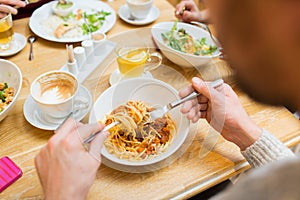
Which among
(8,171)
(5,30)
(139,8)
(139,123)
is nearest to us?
(8,171)

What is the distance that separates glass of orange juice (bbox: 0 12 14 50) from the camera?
1388 millimetres

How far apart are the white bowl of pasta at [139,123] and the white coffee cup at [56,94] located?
81 millimetres

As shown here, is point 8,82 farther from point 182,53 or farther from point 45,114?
point 182,53

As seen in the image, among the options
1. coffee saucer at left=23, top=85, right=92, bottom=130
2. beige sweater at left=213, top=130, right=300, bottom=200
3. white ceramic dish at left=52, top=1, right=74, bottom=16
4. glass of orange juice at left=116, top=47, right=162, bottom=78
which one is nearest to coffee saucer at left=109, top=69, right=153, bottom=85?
glass of orange juice at left=116, top=47, right=162, bottom=78

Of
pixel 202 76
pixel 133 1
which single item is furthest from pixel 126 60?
pixel 133 1

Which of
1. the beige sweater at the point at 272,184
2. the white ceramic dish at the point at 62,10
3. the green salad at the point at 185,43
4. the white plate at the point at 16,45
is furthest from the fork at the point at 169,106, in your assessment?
the white ceramic dish at the point at 62,10

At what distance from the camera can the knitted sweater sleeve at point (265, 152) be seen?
1.02m

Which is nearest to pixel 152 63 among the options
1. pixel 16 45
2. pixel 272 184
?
pixel 16 45

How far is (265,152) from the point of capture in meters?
1.03

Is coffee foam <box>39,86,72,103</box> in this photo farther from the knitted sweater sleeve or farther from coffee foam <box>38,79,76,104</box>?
the knitted sweater sleeve

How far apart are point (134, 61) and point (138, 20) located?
478mm

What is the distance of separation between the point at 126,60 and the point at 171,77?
0.59 feet

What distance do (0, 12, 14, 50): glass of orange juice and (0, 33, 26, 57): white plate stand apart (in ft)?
0.07

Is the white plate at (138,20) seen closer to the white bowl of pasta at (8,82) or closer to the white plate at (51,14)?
the white plate at (51,14)
